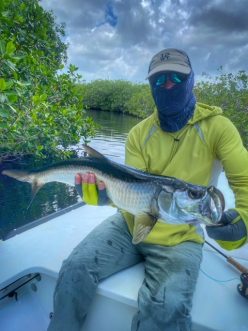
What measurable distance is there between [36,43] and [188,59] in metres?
5.58

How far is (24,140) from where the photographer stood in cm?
670

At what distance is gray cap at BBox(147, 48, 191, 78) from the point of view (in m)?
2.90

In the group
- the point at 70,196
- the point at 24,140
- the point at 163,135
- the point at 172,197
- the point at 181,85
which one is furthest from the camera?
the point at 70,196

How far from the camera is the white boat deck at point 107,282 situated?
2.46 meters

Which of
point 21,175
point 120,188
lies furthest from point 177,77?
point 21,175

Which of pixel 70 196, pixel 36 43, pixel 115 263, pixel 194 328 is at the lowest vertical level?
pixel 70 196

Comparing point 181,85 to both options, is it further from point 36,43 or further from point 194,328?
point 36,43

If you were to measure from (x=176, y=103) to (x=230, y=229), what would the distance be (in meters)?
1.30

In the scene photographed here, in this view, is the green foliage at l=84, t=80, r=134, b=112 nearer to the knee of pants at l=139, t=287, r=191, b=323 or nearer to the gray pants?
the gray pants

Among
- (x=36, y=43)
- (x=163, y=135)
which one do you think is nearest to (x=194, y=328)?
(x=163, y=135)

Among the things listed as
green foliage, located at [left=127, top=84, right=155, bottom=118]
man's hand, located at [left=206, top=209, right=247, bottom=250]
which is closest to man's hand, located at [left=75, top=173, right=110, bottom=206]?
man's hand, located at [left=206, top=209, right=247, bottom=250]

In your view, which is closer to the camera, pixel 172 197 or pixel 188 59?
pixel 172 197

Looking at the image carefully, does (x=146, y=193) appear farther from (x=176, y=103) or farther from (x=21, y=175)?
(x=21, y=175)

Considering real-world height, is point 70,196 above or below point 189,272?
below
